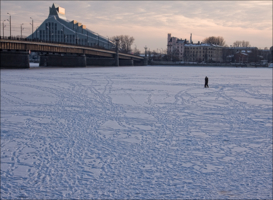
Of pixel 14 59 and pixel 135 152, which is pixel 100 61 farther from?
pixel 135 152

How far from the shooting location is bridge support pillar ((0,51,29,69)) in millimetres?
45750

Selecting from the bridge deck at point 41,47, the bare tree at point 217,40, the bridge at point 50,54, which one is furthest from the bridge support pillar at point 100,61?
the bare tree at point 217,40

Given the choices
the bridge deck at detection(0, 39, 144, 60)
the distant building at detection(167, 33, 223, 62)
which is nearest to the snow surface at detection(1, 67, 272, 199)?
the bridge deck at detection(0, 39, 144, 60)

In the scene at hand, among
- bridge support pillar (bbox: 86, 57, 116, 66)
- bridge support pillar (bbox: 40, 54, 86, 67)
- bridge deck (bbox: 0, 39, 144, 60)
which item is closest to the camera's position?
bridge deck (bbox: 0, 39, 144, 60)

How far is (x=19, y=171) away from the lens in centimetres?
600

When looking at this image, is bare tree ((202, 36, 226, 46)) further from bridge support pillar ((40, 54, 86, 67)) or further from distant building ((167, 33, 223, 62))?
bridge support pillar ((40, 54, 86, 67))

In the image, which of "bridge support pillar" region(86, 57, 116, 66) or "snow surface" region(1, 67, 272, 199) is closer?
"snow surface" region(1, 67, 272, 199)

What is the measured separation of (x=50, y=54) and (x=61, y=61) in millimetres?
3832

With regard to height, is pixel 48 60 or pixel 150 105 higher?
pixel 48 60

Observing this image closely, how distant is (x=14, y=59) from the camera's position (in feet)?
153

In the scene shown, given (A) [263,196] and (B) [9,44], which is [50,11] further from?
(A) [263,196]

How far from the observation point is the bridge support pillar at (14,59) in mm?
45750

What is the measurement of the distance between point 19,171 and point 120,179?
1.98 metres

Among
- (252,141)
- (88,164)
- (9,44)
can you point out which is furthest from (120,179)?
(9,44)
